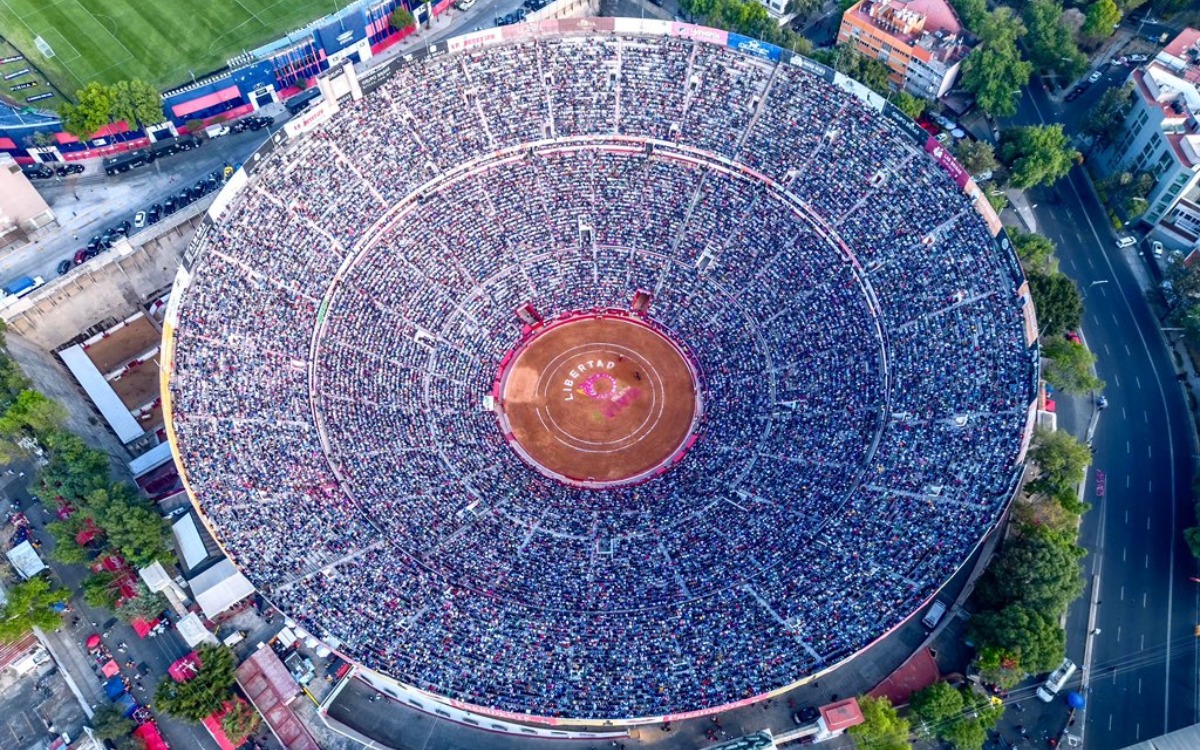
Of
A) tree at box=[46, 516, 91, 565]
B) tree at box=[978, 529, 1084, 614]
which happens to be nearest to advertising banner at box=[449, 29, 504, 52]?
tree at box=[46, 516, 91, 565]

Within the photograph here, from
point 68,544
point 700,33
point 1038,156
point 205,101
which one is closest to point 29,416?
point 68,544

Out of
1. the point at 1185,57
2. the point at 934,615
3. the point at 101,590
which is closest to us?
the point at 101,590

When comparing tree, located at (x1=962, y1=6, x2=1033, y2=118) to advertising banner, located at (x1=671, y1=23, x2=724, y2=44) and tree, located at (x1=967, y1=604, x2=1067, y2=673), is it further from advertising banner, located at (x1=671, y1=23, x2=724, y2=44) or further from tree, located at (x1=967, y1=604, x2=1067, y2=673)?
tree, located at (x1=967, y1=604, x2=1067, y2=673)

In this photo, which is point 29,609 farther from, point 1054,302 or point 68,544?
point 1054,302

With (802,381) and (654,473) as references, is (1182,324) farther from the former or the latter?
(654,473)

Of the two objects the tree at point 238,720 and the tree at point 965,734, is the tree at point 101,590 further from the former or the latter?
the tree at point 965,734

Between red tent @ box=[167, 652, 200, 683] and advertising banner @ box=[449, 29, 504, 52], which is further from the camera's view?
advertising banner @ box=[449, 29, 504, 52]
